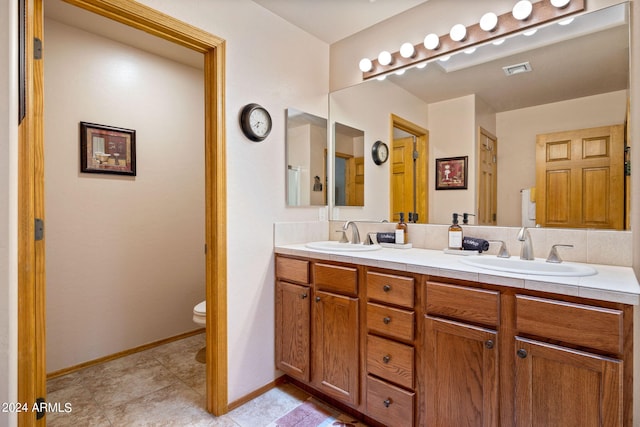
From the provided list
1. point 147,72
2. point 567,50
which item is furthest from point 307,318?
point 147,72

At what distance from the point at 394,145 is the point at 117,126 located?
2128 mm

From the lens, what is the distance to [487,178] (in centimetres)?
187

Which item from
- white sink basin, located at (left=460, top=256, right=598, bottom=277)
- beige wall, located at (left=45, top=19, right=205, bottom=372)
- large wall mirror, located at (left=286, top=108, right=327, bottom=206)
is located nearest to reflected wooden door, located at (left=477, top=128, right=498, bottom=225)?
white sink basin, located at (left=460, top=256, right=598, bottom=277)

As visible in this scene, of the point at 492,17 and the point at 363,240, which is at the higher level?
the point at 492,17

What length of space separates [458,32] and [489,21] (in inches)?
6.4

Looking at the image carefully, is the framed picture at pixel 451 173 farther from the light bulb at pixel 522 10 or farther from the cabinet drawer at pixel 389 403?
the cabinet drawer at pixel 389 403

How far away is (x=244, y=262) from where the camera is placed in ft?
6.52

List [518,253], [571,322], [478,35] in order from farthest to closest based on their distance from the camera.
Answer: [478,35], [518,253], [571,322]

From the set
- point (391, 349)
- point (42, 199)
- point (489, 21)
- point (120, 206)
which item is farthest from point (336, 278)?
point (120, 206)

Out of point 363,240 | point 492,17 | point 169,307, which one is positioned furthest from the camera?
point 169,307

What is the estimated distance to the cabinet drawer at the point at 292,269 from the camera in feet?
6.45

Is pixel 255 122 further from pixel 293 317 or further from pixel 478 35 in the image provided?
pixel 478 35

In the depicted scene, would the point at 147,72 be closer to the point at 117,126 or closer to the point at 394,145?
the point at 117,126

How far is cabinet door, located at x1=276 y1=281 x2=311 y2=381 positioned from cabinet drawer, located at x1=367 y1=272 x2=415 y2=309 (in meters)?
0.46
